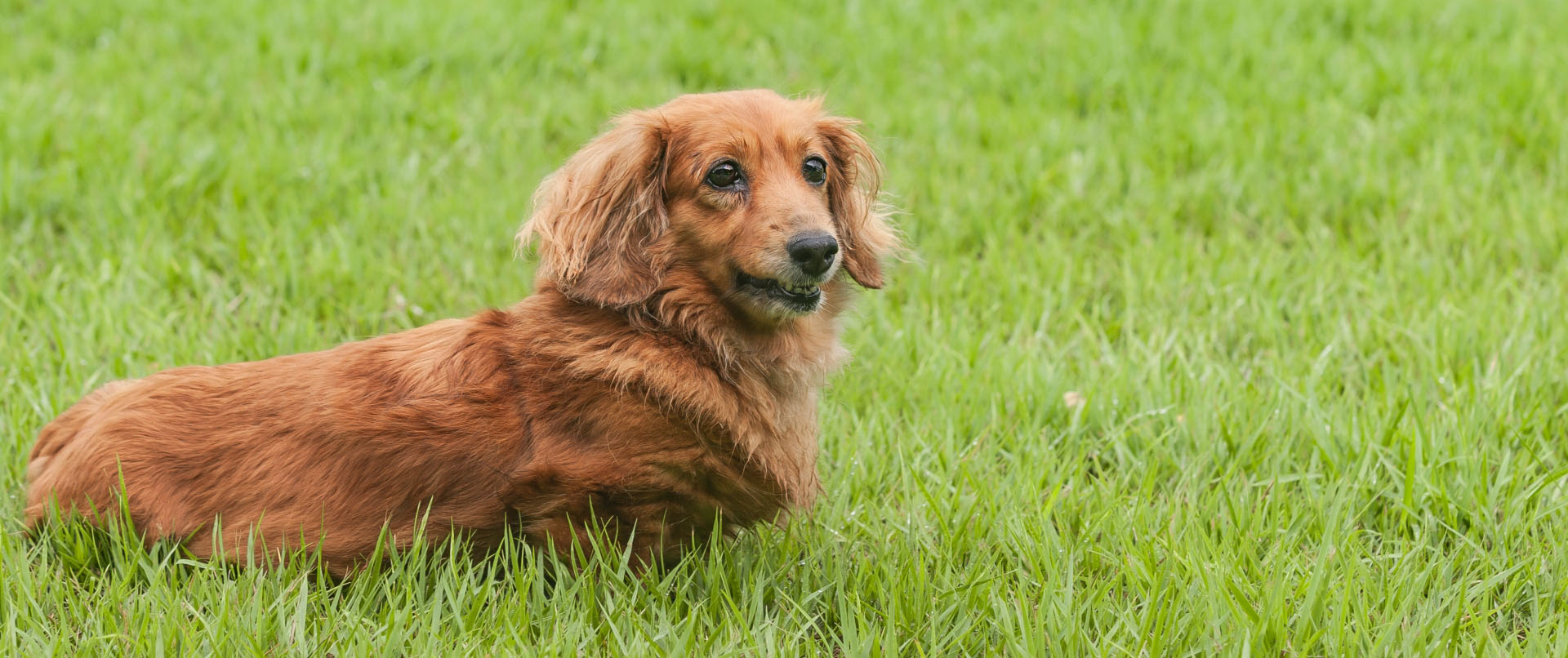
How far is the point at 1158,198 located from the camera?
17.7ft

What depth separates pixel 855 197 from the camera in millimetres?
3279

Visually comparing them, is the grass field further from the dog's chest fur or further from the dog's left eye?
the dog's left eye

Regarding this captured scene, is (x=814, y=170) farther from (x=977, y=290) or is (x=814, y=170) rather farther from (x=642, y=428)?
(x=977, y=290)

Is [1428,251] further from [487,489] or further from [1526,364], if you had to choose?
[487,489]

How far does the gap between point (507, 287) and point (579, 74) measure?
253 centimetres

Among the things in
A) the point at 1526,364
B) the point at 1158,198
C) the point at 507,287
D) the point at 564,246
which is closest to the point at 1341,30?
the point at 1158,198

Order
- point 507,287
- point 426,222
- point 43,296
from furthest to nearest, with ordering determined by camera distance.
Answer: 1. point 426,222
2. point 507,287
3. point 43,296

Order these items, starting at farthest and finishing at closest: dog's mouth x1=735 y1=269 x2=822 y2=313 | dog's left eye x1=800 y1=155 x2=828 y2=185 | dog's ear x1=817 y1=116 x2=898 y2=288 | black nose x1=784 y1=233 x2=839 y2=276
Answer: dog's ear x1=817 y1=116 x2=898 y2=288, dog's left eye x1=800 y1=155 x2=828 y2=185, dog's mouth x1=735 y1=269 x2=822 y2=313, black nose x1=784 y1=233 x2=839 y2=276

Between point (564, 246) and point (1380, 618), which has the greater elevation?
point (564, 246)

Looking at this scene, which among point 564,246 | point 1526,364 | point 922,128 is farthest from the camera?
point 922,128

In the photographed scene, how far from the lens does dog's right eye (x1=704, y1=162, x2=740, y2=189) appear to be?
9.46 ft

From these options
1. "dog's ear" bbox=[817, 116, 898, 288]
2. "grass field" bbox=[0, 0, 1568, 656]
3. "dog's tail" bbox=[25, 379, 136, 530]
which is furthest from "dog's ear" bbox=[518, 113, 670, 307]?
"dog's tail" bbox=[25, 379, 136, 530]

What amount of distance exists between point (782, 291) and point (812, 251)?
15 centimetres

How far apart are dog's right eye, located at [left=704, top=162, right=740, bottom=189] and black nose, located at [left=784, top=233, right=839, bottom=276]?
24 cm
